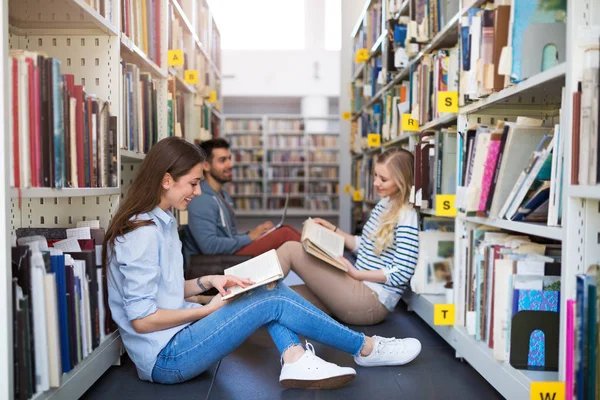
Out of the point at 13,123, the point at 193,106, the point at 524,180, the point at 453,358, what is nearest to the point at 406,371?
the point at 453,358

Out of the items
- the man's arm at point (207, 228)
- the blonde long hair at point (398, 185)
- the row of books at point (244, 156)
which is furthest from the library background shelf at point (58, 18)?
the row of books at point (244, 156)

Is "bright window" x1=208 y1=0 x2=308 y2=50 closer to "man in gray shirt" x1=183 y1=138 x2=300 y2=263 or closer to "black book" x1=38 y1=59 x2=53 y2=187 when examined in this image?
"man in gray shirt" x1=183 y1=138 x2=300 y2=263

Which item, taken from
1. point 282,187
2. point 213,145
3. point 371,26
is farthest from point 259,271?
point 282,187

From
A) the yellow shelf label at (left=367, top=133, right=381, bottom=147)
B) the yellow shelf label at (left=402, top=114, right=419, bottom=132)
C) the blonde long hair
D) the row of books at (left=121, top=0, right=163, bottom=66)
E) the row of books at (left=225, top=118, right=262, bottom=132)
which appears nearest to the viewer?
the row of books at (left=121, top=0, right=163, bottom=66)

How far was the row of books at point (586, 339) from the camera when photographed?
1.17 meters

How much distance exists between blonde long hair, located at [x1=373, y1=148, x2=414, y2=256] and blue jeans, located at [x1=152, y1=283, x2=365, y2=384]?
0.72 meters

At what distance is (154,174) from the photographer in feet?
5.54

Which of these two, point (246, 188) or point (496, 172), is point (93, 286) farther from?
point (246, 188)

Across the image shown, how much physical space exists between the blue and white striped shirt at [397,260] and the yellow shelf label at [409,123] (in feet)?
1.42

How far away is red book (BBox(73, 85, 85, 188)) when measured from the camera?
149cm

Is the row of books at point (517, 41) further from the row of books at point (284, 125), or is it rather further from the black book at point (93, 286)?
the row of books at point (284, 125)

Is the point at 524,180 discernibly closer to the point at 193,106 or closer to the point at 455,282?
the point at 455,282

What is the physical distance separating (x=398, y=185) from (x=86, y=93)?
1358 mm

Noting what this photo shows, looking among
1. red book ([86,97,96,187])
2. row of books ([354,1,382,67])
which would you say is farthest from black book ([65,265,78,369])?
row of books ([354,1,382,67])
